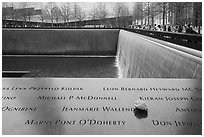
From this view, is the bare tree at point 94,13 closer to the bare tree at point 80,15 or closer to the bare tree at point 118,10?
the bare tree at point 80,15

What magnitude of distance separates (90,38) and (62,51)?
5.82 feet

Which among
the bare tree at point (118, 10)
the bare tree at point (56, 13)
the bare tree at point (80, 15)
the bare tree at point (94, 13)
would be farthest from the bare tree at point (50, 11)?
the bare tree at point (118, 10)

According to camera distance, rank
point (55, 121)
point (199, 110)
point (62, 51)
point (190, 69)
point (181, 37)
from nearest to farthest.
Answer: point (55, 121)
point (199, 110)
point (190, 69)
point (181, 37)
point (62, 51)

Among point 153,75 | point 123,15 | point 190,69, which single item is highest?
point 123,15

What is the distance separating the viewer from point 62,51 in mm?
16016

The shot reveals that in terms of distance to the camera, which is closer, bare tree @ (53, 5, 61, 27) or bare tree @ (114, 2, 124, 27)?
bare tree @ (53, 5, 61, 27)

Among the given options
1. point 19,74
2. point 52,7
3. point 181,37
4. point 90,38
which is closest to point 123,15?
point 52,7

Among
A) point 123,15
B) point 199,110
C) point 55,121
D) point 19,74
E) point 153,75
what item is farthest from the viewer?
point 123,15

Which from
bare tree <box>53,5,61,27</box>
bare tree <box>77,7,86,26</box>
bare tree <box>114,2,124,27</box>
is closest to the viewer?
bare tree <box>53,5,61,27</box>

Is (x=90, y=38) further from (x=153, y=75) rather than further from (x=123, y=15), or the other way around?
(x=123, y=15)

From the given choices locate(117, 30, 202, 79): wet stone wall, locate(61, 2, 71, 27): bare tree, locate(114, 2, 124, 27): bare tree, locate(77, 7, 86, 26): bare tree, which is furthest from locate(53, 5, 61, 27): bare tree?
locate(117, 30, 202, 79): wet stone wall

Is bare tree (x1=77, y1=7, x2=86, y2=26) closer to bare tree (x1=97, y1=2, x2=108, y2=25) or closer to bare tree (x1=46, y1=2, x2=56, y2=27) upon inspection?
bare tree (x1=97, y1=2, x2=108, y2=25)

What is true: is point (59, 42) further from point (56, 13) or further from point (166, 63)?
point (56, 13)

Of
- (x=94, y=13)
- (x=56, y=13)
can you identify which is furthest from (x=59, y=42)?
(x=94, y=13)
